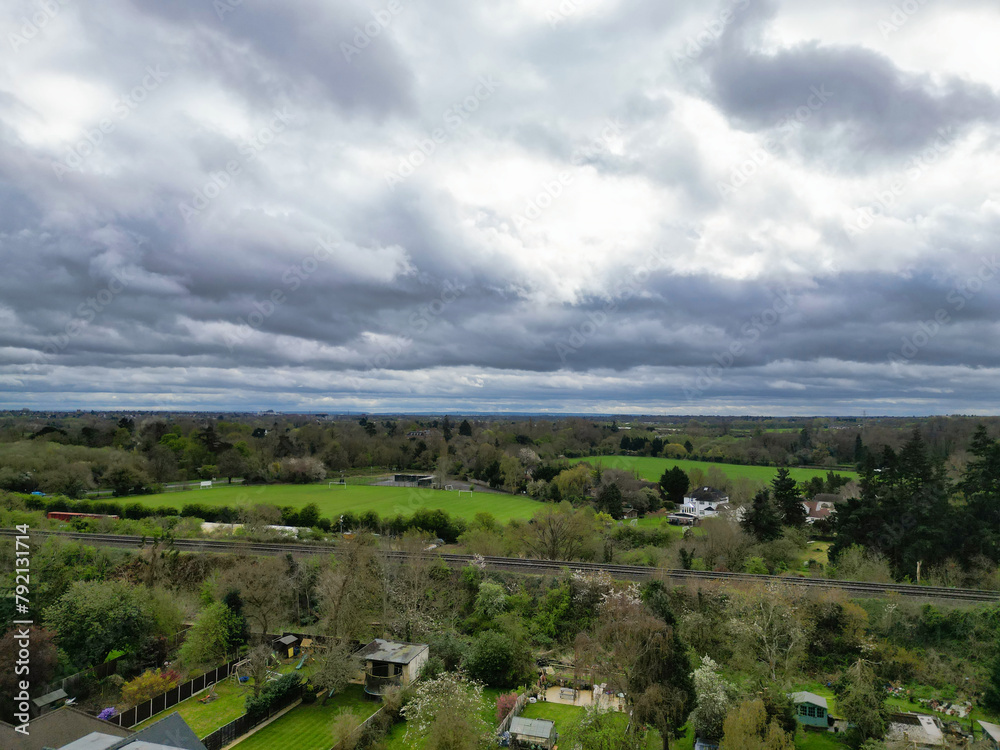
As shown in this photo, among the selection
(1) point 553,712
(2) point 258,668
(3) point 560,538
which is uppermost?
(3) point 560,538

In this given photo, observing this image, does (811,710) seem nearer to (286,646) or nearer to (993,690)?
(993,690)

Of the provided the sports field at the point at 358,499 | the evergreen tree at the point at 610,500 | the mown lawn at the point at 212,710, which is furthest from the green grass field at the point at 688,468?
the mown lawn at the point at 212,710

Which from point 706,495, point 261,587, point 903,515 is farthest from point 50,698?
point 706,495

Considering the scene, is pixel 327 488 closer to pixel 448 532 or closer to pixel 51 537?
pixel 448 532

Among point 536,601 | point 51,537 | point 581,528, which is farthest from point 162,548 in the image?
point 581,528

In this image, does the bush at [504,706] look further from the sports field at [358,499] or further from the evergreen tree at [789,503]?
the evergreen tree at [789,503]
